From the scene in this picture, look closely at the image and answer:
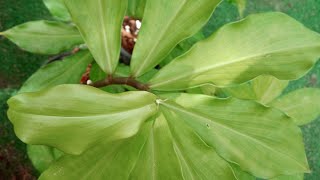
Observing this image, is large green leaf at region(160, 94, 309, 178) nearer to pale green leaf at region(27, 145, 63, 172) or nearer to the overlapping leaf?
the overlapping leaf

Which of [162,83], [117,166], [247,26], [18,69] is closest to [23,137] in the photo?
[117,166]

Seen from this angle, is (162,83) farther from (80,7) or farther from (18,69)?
(18,69)

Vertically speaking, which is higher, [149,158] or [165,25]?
[165,25]

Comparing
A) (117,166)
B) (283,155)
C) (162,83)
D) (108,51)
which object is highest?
(108,51)

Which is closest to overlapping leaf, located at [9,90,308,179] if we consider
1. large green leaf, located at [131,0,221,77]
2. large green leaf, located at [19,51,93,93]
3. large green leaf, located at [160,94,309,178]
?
large green leaf, located at [160,94,309,178]

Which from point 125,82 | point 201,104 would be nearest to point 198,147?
point 201,104

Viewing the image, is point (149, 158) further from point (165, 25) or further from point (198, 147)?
point (165, 25)
